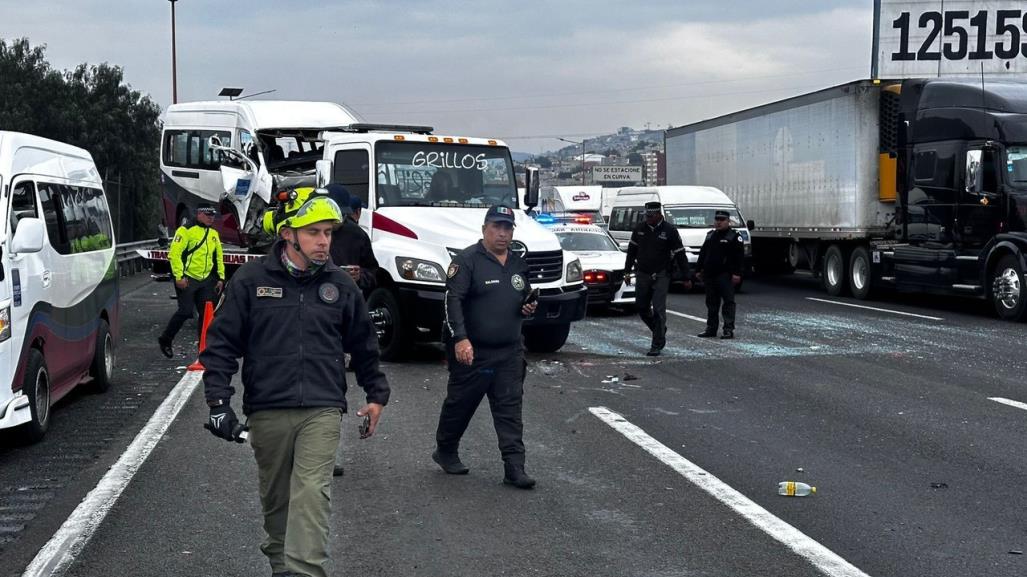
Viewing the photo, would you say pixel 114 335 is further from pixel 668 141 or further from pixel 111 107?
pixel 111 107

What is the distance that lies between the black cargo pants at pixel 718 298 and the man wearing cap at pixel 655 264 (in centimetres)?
157

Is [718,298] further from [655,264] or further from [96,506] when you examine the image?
[96,506]

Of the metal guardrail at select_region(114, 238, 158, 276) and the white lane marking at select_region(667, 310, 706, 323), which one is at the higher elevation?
the metal guardrail at select_region(114, 238, 158, 276)

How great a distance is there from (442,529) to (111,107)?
187 feet

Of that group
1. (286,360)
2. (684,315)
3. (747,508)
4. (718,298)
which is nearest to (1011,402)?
(747,508)

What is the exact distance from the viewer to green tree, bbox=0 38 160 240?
5862 cm

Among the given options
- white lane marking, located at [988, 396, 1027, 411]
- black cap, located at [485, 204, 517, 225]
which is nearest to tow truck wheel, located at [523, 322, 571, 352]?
white lane marking, located at [988, 396, 1027, 411]

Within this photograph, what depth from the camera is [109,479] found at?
7.89m

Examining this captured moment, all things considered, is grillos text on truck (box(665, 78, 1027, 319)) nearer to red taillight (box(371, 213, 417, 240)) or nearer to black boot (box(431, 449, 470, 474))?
red taillight (box(371, 213, 417, 240))

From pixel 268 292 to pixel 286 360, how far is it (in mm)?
289

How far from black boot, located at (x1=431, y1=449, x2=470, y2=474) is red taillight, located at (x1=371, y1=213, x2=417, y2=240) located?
6.07m

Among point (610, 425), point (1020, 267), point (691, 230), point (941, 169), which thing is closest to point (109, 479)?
point (610, 425)

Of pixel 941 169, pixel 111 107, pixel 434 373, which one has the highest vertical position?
pixel 111 107

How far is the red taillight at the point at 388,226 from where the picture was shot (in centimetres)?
1405
